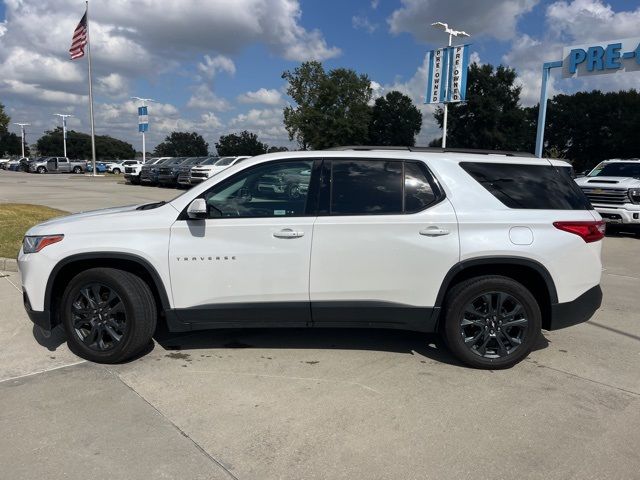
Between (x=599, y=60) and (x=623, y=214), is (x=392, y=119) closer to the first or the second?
(x=599, y=60)

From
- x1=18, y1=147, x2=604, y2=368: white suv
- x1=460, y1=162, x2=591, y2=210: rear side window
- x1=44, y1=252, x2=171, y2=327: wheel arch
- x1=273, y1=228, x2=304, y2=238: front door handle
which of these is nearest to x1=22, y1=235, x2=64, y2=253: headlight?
x1=18, y1=147, x2=604, y2=368: white suv

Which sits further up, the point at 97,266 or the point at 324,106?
the point at 324,106

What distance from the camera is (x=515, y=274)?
425 cm

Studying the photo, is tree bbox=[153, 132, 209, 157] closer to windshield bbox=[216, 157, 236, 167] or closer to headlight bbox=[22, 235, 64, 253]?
windshield bbox=[216, 157, 236, 167]

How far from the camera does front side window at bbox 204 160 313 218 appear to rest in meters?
4.09

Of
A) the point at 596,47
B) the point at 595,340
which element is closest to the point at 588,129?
the point at 596,47

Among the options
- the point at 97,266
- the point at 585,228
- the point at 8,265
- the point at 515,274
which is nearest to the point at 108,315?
the point at 97,266

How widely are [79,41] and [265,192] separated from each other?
33.8 m

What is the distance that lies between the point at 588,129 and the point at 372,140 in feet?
96.6

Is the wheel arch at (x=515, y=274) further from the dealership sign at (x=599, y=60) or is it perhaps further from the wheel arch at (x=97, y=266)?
the dealership sign at (x=599, y=60)

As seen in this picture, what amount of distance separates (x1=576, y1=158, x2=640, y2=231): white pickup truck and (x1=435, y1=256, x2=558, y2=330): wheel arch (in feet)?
28.1

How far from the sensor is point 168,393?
3.74m

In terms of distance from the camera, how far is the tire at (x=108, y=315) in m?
4.05

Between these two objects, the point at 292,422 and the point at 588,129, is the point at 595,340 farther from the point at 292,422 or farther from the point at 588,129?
the point at 588,129
